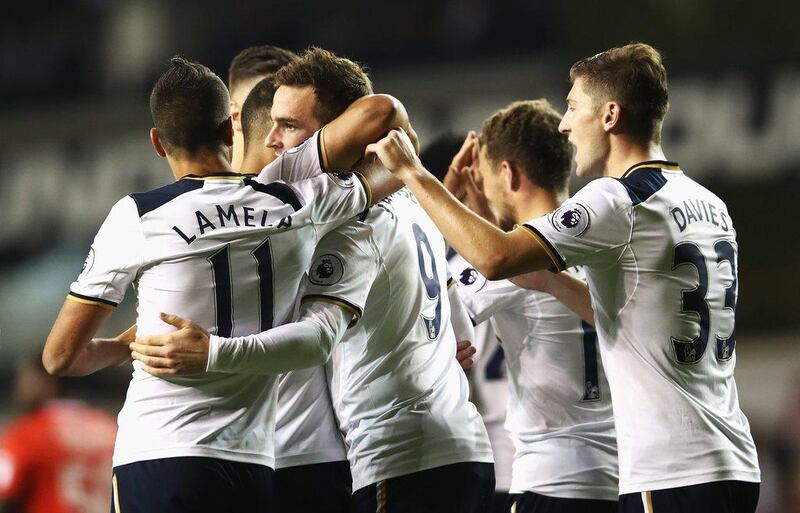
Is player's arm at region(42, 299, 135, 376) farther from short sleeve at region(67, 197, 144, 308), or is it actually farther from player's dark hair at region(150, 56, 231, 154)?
player's dark hair at region(150, 56, 231, 154)

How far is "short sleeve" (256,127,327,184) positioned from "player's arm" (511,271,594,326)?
844 millimetres

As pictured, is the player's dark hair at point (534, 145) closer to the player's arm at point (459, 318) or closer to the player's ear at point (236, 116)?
the player's arm at point (459, 318)

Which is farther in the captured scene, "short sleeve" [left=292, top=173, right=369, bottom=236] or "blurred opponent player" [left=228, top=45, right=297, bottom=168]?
"blurred opponent player" [left=228, top=45, right=297, bottom=168]

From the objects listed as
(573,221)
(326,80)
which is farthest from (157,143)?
(573,221)

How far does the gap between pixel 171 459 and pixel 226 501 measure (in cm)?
18

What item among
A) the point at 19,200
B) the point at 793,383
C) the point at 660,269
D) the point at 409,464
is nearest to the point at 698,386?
the point at 660,269

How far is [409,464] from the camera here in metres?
3.37

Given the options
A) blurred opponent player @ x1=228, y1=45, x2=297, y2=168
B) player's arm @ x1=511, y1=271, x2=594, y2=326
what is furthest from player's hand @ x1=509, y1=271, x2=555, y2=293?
blurred opponent player @ x1=228, y1=45, x2=297, y2=168

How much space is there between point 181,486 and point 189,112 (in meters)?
1.00

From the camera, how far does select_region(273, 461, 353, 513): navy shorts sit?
3.53 meters

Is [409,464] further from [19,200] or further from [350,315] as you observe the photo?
[19,200]

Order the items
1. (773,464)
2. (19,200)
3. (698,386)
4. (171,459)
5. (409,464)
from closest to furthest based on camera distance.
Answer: (171,459)
(698,386)
(409,464)
(773,464)
(19,200)

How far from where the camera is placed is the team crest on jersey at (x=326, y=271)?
3.16 m

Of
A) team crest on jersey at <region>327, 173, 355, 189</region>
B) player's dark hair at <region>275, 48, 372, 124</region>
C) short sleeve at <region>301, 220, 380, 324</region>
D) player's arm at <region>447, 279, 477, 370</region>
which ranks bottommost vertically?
player's arm at <region>447, 279, 477, 370</region>
